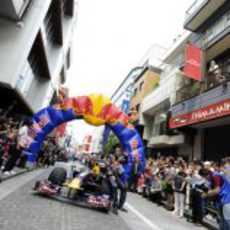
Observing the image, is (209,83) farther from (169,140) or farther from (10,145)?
(10,145)

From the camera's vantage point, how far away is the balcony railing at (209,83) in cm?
1812

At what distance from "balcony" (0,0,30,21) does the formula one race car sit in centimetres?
1057

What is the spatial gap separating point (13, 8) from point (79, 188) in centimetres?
1196

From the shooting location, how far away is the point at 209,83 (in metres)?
19.7

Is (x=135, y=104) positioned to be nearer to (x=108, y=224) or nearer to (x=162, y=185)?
(x=162, y=185)

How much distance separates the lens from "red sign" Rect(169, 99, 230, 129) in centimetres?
1659

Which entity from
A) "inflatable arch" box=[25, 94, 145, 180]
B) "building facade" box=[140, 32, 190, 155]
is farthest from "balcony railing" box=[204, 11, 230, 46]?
"inflatable arch" box=[25, 94, 145, 180]

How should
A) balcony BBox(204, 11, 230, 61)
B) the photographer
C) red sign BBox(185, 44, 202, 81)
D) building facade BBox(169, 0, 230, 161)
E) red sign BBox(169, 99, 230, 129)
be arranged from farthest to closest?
balcony BBox(204, 11, 230, 61) < red sign BBox(185, 44, 202, 81) < building facade BBox(169, 0, 230, 161) < red sign BBox(169, 99, 230, 129) < the photographer

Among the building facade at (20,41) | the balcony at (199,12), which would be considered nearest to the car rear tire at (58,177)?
the building facade at (20,41)

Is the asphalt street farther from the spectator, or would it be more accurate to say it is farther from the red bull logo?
the red bull logo

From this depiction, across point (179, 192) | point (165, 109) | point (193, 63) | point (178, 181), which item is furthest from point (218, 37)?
point (165, 109)

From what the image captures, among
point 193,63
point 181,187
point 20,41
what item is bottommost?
point 181,187

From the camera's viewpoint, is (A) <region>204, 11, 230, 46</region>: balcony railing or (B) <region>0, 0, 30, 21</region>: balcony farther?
(A) <region>204, 11, 230, 46</region>: balcony railing

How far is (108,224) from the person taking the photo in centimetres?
866
